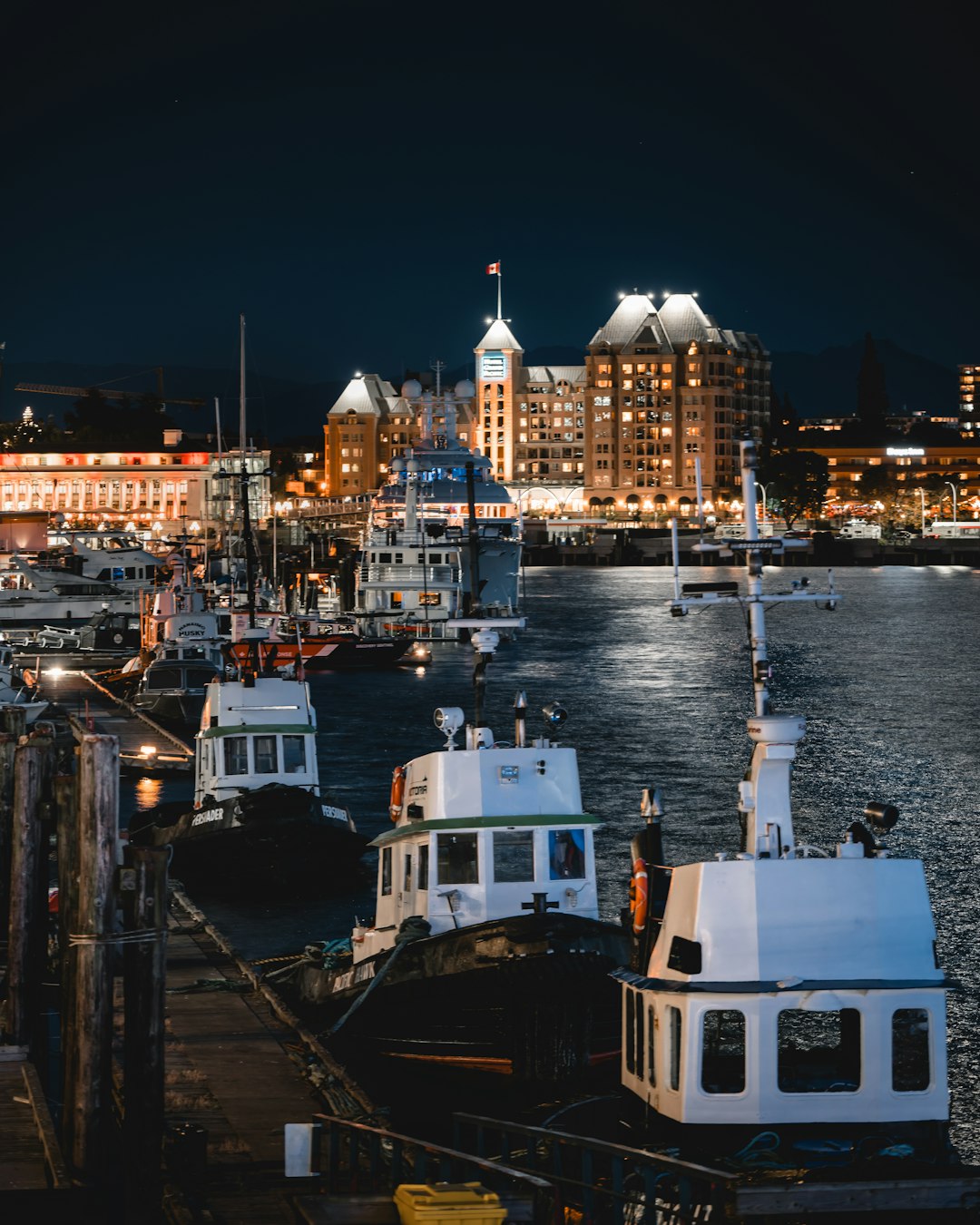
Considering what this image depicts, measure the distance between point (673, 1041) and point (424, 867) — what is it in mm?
6170

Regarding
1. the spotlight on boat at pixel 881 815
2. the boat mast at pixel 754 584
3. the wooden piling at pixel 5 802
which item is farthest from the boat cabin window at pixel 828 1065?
the wooden piling at pixel 5 802

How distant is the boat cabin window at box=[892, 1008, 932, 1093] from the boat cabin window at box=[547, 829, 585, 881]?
19.7ft

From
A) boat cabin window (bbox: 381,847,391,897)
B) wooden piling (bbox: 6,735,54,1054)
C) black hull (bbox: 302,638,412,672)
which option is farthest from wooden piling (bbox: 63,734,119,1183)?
black hull (bbox: 302,638,412,672)

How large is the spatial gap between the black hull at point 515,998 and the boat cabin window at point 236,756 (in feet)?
40.0

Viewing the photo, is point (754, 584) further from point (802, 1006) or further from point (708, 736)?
point (708, 736)

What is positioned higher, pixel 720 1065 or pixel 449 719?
pixel 449 719

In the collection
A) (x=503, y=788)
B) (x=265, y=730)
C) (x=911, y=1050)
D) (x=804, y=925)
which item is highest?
(x=503, y=788)

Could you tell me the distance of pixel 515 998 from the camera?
59.9ft

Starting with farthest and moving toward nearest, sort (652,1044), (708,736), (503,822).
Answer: (708,736) → (503,822) → (652,1044)

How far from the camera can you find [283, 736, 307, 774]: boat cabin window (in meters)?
31.7

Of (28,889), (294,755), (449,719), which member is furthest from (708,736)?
(28,889)

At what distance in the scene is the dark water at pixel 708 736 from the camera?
2997 cm

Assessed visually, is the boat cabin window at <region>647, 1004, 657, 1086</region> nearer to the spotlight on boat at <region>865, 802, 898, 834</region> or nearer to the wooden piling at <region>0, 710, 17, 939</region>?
the spotlight on boat at <region>865, 802, 898, 834</region>

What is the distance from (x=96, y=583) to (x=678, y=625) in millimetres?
44249
